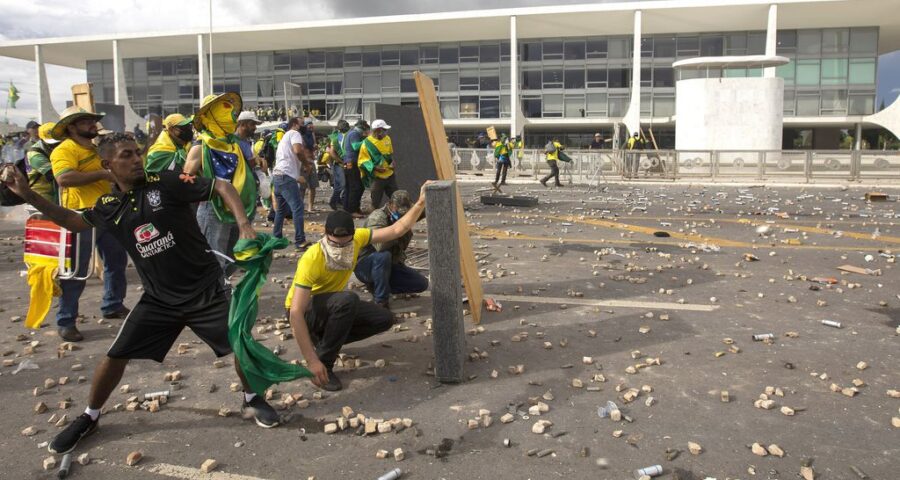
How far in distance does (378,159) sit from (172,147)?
480 cm

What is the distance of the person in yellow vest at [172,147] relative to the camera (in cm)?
591

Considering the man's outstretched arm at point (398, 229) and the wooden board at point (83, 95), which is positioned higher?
the wooden board at point (83, 95)

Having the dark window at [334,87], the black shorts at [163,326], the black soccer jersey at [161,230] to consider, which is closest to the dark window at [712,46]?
the dark window at [334,87]

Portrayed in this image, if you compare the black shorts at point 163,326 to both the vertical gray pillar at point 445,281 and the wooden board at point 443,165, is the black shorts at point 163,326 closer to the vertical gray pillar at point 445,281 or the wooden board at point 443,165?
the vertical gray pillar at point 445,281

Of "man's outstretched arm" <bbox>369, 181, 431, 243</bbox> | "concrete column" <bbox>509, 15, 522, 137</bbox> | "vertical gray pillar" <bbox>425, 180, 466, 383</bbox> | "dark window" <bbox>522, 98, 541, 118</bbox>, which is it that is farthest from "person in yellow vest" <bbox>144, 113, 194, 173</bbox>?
"dark window" <bbox>522, 98, 541, 118</bbox>

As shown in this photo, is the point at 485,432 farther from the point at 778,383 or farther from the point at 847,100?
the point at 847,100

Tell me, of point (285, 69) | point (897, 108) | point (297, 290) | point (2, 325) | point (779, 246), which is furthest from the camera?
point (285, 69)

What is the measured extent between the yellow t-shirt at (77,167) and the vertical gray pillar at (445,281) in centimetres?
300

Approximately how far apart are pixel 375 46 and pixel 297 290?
160ft

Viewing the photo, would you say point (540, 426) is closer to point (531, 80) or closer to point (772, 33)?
point (772, 33)

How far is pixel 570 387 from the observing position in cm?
434

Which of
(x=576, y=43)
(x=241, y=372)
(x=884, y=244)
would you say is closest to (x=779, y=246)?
(x=884, y=244)

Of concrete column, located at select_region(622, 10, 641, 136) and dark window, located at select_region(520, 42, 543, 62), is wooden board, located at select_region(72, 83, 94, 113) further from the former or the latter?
dark window, located at select_region(520, 42, 543, 62)

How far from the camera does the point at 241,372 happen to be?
374cm
